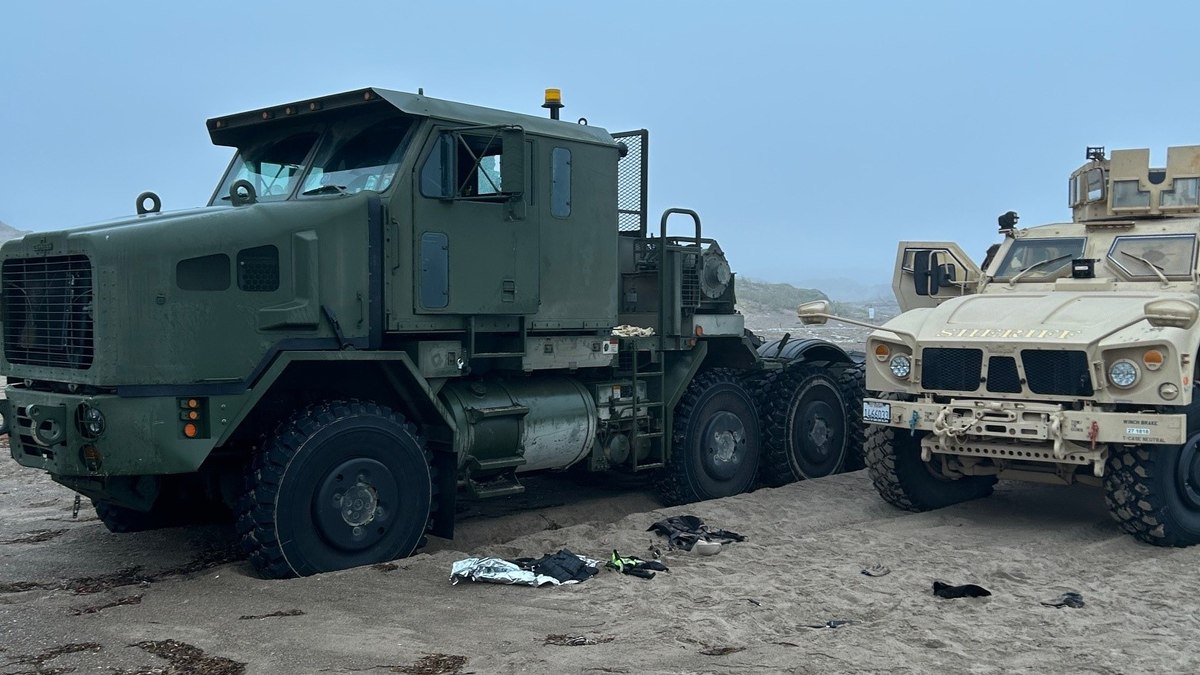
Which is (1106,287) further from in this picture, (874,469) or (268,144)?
(268,144)

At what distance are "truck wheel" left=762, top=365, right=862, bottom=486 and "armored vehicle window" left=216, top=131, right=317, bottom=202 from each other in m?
4.83

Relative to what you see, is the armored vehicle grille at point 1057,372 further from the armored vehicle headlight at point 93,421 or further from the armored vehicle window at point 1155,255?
the armored vehicle headlight at point 93,421

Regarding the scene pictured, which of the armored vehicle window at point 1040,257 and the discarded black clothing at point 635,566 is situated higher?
the armored vehicle window at point 1040,257

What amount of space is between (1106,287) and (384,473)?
5.85m

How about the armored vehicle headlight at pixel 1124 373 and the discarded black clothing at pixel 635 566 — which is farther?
the armored vehicle headlight at pixel 1124 373

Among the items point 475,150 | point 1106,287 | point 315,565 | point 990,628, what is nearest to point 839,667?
point 990,628

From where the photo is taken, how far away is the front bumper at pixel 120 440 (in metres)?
6.59

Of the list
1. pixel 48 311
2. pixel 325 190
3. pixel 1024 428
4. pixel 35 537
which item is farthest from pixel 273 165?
pixel 1024 428

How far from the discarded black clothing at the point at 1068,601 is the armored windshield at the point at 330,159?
4.80 meters

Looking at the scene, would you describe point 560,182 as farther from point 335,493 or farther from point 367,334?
point 335,493

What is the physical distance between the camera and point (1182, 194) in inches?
398

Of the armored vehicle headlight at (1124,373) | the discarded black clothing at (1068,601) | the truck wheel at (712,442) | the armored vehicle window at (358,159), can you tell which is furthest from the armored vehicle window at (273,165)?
the armored vehicle headlight at (1124,373)

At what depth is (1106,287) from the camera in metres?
9.39

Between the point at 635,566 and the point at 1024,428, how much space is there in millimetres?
2920
